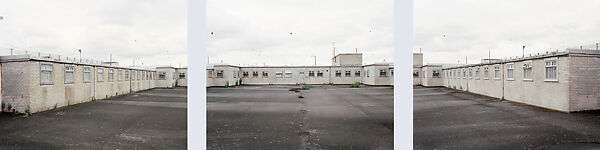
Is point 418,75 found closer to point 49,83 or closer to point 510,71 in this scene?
point 510,71

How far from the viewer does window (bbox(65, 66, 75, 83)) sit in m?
7.15

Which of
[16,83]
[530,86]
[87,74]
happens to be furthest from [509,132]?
[87,74]

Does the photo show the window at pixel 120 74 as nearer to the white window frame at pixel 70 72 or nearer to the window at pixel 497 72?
the white window frame at pixel 70 72

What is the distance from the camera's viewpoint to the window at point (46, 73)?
20.2ft

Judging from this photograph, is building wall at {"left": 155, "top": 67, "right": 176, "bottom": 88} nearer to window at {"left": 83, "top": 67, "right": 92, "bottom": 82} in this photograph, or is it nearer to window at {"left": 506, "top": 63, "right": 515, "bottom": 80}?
window at {"left": 83, "top": 67, "right": 92, "bottom": 82}

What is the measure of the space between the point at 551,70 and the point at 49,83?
1272 cm

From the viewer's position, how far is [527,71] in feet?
23.8

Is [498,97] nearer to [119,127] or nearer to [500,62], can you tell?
[500,62]

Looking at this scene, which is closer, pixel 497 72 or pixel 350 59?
pixel 497 72

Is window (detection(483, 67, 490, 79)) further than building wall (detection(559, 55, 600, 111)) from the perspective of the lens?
Yes

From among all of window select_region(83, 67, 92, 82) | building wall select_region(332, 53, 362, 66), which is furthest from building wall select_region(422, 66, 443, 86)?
window select_region(83, 67, 92, 82)

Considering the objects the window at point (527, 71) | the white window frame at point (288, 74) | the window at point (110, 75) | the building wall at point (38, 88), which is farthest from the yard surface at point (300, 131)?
the white window frame at point (288, 74)

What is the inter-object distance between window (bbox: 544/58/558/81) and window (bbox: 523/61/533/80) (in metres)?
0.70

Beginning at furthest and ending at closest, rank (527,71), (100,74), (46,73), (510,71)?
(100,74)
(510,71)
(527,71)
(46,73)
